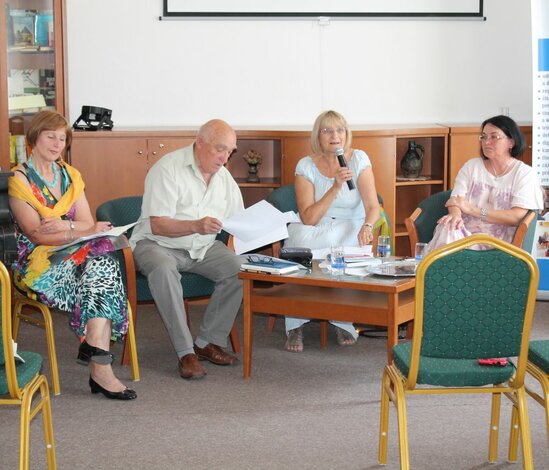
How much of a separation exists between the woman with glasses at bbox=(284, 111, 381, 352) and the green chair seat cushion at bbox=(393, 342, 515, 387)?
6.56 feet

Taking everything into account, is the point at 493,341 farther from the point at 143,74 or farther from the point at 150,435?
the point at 143,74

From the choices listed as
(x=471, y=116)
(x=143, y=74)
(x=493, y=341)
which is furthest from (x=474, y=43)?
(x=493, y=341)

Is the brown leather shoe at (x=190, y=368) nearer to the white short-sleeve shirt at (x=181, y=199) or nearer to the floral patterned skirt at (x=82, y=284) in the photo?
the floral patterned skirt at (x=82, y=284)

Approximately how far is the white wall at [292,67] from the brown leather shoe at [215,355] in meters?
2.29

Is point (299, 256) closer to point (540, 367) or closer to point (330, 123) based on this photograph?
point (330, 123)

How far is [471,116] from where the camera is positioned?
22.9 feet

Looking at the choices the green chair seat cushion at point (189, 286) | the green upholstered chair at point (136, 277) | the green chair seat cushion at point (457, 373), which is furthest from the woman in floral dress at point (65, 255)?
the green chair seat cushion at point (457, 373)

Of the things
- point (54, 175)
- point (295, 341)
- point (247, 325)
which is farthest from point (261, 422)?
point (54, 175)

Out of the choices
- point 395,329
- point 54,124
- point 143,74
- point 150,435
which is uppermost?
point 143,74

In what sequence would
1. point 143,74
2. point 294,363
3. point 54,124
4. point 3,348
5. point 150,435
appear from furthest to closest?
point 143,74, point 294,363, point 54,124, point 150,435, point 3,348

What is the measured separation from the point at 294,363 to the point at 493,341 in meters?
1.95

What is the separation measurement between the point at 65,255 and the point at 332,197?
156 cm

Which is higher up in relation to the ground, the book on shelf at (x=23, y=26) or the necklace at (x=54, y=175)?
the book on shelf at (x=23, y=26)

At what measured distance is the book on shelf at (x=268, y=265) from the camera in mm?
4484
